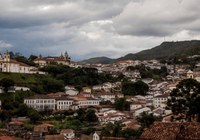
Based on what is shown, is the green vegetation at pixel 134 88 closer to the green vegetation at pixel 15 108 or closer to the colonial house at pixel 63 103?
the colonial house at pixel 63 103

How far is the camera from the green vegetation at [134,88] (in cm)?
9094

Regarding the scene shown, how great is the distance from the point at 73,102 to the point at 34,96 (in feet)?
25.9

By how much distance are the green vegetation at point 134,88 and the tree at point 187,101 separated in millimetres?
63129

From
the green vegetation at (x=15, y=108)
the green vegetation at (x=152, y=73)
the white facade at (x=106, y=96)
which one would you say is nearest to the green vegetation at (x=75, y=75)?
the white facade at (x=106, y=96)

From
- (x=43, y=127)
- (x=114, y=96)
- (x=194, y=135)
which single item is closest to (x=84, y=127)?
(x=43, y=127)

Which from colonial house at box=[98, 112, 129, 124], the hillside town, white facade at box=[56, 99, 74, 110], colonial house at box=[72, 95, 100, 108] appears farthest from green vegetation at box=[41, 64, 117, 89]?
colonial house at box=[98, 112, 129, 124]

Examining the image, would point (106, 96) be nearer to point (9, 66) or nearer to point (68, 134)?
point (9, 66)

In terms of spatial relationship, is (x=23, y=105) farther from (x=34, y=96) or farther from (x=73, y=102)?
(x=73, y=102)

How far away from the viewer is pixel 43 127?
5734 centimetres

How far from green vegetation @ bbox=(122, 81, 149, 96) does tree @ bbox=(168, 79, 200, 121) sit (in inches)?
2485

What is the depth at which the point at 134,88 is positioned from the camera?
302ft

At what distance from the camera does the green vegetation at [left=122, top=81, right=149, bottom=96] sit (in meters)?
90.9

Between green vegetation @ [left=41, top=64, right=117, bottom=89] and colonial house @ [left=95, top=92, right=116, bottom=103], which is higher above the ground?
green vegetation @ [left=41, top=64, right=117, bottom=89]

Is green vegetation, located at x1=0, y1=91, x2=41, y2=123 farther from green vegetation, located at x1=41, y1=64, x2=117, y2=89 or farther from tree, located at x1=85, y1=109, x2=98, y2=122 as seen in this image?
green vegetation, located at x1=41, y1=64, x2=117, y2=89
